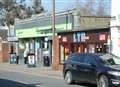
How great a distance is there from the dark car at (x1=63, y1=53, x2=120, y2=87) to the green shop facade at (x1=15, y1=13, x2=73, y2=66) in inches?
626

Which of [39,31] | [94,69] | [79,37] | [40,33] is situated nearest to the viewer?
[94,69]

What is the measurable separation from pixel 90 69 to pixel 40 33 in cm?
2467

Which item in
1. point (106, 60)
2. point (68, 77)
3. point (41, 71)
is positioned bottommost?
point (41, 71)

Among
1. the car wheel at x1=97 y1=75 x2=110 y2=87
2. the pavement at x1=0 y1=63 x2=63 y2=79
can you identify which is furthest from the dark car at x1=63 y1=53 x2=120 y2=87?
the pavement at x1=0 y1=63 x2=63 y2=79

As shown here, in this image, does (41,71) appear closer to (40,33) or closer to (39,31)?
(40,33)

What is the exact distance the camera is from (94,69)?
2112cm

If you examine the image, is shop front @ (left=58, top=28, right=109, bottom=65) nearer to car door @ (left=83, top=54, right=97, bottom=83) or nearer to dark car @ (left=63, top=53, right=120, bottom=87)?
dark car @ (left=63, top=53, right=120, bottom=87)

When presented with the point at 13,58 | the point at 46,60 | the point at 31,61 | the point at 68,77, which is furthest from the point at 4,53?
the point at 68,77

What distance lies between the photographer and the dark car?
64.9 feet

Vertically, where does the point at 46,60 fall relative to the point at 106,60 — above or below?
below

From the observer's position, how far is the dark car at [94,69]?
19773 mm

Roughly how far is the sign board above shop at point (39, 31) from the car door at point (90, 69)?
710 inches

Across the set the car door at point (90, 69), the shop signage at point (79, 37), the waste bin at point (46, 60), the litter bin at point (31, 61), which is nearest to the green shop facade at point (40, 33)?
the waste bin at point (46, 60)

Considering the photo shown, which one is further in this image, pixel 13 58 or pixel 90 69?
pixel 13 58
